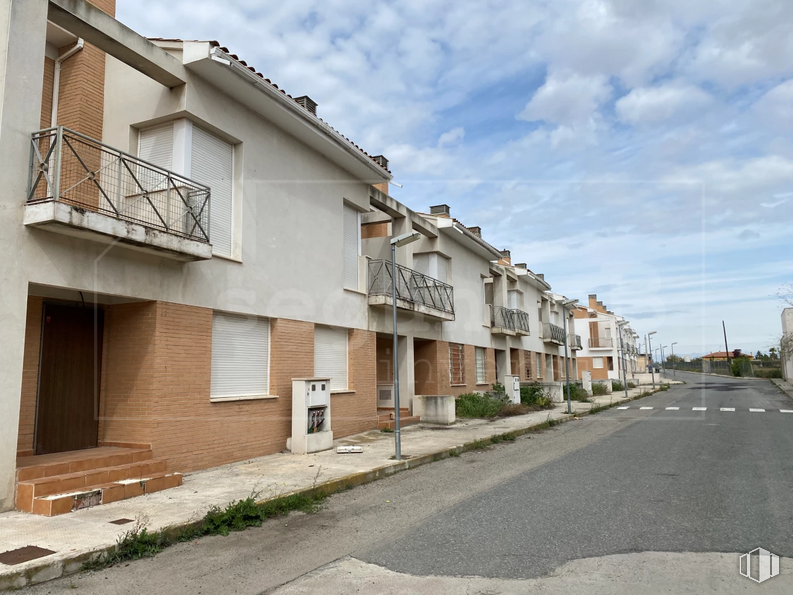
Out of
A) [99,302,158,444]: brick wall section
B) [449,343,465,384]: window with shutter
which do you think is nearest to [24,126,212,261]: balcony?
[99,302,158,444]: brick wall section

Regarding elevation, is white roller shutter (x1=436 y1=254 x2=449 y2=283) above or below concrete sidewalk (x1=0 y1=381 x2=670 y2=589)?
above

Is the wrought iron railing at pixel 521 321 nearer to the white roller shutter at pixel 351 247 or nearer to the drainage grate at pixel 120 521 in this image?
the white roller shutter at pixel 351 247

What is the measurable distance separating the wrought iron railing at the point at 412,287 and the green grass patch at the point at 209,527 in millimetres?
7673

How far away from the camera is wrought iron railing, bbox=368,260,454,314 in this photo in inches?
579

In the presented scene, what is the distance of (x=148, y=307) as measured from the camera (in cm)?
852

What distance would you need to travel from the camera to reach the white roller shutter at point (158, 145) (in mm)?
9477

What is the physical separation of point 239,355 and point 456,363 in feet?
37.5

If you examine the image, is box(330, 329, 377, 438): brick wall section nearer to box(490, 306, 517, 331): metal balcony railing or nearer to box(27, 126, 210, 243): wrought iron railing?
box(27, 126, 210, 243): wrought iron railing

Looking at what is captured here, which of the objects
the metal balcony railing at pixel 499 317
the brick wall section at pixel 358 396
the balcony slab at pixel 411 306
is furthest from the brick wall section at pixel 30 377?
the metal balcony railing at pixel 499 317

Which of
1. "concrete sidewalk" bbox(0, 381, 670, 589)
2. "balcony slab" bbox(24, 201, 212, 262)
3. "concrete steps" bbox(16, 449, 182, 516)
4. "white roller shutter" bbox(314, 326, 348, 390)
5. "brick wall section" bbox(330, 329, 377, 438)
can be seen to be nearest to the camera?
"concrete sidewalk" bbox(0, 381, 670, 589)

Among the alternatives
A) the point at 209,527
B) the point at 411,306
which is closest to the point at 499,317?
the point at 411,306

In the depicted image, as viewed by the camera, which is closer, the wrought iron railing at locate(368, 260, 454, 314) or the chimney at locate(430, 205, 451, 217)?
the wrought iron railing at locate(368, 260, 454, 314)

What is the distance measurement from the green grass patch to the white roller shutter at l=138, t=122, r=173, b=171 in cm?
584

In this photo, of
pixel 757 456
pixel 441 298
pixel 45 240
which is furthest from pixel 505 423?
pixel 45 240
